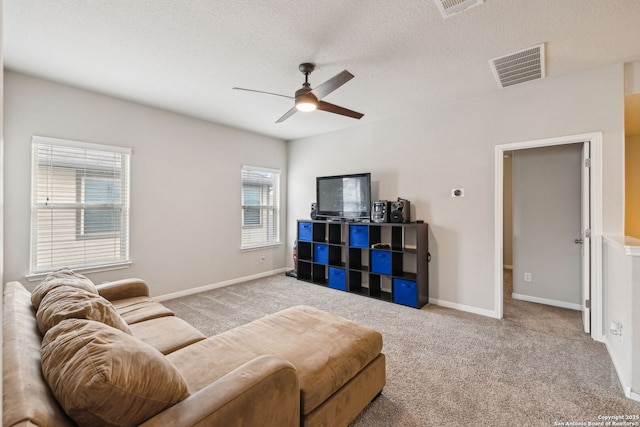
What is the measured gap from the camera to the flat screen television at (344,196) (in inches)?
175

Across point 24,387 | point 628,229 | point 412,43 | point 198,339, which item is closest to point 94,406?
point 24,387

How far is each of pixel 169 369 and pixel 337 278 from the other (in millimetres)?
3679

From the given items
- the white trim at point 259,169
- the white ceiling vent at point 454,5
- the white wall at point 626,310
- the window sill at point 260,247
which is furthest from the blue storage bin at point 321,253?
the white ceiling vent at point 454,5

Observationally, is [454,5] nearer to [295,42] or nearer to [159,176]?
[295,42]

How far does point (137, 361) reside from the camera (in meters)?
1.07

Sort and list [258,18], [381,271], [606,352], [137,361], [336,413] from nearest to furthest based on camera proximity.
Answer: [137,361], [336,413], [258,18], [606,352], [381,271]

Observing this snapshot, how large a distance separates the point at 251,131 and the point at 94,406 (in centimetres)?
475

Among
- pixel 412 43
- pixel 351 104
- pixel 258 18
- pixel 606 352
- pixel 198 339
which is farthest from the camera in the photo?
pixel 351 104

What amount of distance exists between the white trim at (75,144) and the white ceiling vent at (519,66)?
4261 mm

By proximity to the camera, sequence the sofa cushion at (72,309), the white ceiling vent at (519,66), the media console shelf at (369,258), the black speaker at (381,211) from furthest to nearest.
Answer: the black speaker at (381,211), the media console shelf at (369,258), the white ceiling vent at (519,66), the sofa cushion at (72,309)

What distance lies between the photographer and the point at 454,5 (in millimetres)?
2035

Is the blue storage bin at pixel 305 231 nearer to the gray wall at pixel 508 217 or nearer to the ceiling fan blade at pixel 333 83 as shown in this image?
the ceiling fan blade at pixel 333 83

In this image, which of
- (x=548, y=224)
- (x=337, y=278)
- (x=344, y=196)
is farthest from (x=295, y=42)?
(x=548, y=224)

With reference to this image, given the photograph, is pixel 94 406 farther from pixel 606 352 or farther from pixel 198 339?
pixel 606 352
